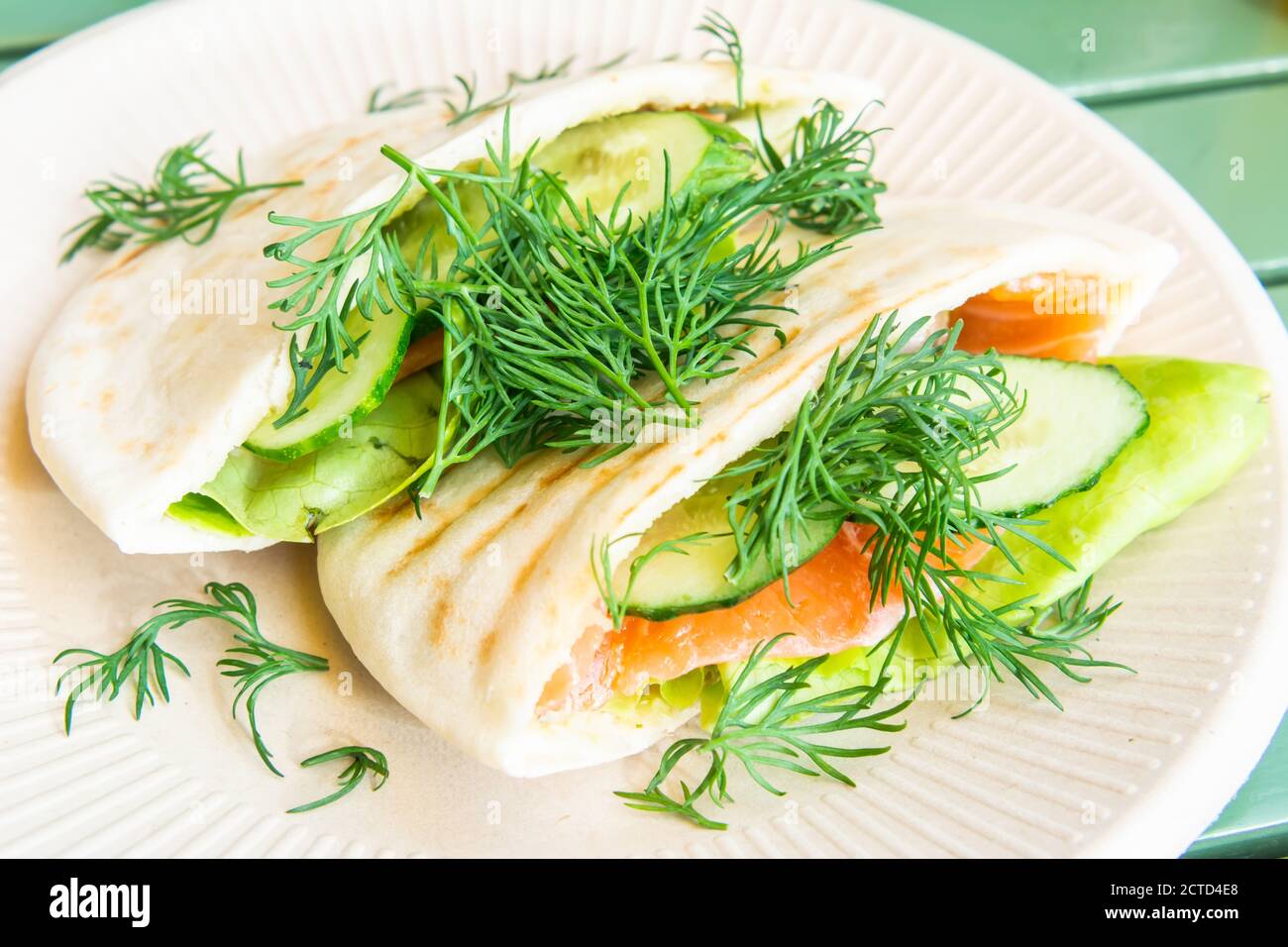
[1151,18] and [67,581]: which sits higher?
[1151,18]

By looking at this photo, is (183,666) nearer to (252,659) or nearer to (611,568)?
(252,659)

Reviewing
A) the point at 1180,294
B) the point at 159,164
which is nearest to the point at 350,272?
the point at 159,164

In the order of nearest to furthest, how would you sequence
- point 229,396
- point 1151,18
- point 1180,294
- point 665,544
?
1. point 665,544
2. point 229,396
3. point 1180,294
4. point 1151,18

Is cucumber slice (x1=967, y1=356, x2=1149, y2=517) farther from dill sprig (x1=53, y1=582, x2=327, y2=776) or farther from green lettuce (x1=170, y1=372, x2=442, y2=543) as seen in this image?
dill sprig (x1=53, y1=582, x2=327, y2=776)

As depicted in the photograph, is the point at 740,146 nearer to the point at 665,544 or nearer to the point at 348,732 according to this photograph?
the point at 665,544

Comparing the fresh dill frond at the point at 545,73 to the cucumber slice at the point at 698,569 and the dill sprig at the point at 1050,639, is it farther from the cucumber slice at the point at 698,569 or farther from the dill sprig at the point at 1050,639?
the dill sprig at the point at 1050,639
